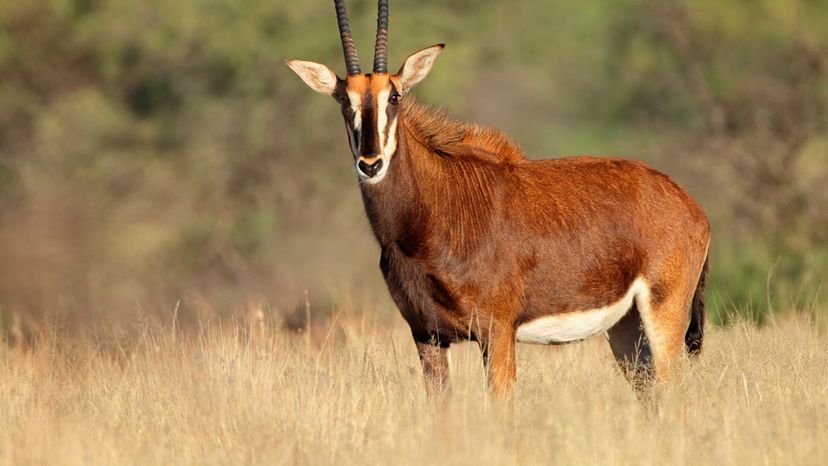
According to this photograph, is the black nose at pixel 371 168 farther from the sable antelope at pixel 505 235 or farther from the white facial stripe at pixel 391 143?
the white facial stripe at pixel 391 143

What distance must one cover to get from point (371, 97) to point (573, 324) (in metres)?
2.01

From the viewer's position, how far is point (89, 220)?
2405cm

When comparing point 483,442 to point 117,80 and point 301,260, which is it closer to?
point 301,260

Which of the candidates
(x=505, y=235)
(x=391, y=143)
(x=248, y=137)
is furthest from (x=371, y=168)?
(x=248, y=137)

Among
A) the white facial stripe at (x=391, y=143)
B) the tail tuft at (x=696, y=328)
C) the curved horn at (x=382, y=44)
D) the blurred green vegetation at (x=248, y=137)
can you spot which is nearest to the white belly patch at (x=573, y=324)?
A: the tail tuft at (x=696, y=328)

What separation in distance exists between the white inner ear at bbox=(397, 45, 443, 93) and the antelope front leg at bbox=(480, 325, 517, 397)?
1758mm

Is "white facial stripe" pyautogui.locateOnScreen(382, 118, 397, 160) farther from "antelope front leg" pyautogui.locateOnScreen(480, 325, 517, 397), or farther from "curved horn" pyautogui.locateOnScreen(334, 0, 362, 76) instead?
"antelope front leg" pyautogui.locateOnScreen(480, 325, 517, 397)

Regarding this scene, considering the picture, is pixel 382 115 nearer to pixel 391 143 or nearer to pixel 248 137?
pixel 391 143

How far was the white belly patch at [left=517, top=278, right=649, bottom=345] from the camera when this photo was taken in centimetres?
912

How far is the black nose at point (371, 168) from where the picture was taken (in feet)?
27.6

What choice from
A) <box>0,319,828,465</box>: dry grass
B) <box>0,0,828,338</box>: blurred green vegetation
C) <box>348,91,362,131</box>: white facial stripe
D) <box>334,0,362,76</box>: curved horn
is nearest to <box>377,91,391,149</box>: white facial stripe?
<box>348,91,362,131</box>: white facial stripe

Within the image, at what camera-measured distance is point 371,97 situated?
8.73 m

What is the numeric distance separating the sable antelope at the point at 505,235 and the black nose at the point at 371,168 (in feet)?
0.04

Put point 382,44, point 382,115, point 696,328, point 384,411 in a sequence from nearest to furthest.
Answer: point 384,411 → point 382,115 → point 382,44 → point 696,328
